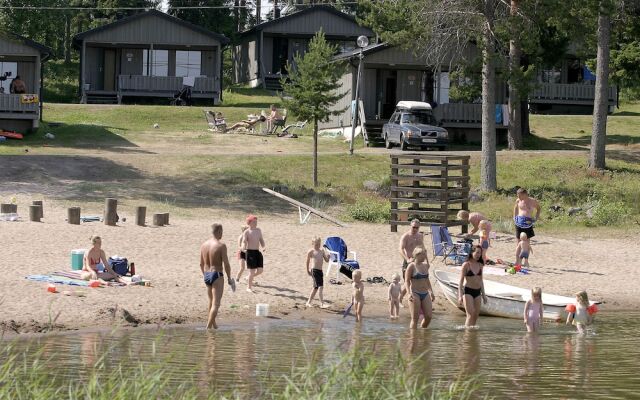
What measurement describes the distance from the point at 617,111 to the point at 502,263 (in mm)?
33687

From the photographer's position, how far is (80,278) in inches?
770

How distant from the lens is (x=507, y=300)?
19.7 m

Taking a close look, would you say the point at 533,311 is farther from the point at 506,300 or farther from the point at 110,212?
the point at 110,212

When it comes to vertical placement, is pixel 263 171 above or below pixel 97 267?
above

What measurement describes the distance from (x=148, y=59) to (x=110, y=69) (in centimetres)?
202

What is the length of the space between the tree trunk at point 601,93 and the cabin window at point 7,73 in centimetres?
2366

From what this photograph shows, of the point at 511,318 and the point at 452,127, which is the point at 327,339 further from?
the point at 452,127

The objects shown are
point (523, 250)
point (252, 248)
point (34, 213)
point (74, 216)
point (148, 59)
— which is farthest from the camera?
point (148, 59)

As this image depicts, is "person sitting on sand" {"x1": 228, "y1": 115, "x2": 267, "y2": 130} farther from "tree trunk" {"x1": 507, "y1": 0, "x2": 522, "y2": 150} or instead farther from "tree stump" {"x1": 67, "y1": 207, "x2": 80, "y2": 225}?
"tree stump" {"x1": 67, "y1": 207, "x2": 80, "y2": 225}

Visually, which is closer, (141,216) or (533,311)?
(533,311)

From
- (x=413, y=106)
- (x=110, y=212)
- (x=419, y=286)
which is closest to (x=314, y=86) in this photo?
(x=413, y=106)

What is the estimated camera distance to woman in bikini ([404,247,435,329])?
17.4 m

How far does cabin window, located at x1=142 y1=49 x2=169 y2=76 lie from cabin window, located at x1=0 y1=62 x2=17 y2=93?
9.75 metres

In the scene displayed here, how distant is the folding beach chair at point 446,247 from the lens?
2370cm
